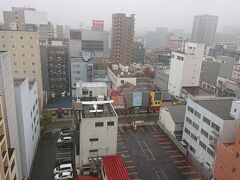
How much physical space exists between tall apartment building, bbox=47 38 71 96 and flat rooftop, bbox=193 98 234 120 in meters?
31.2

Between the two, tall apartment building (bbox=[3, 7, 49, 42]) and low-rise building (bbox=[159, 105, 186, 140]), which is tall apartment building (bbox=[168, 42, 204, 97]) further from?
tall apartment building (bbox=[3, 7, 49, 42])

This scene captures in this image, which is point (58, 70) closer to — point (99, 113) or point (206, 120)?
point (99, 113)

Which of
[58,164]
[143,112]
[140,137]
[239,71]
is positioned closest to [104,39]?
[239,71]

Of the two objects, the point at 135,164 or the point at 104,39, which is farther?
the point at 104,39

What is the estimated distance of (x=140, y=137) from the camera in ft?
119

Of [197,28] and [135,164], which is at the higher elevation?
[197,28]

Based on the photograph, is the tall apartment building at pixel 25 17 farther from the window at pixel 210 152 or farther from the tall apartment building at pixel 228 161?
the tall apartment building at pixel 228 161

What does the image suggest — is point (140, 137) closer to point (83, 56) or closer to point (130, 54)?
point (83, 56)

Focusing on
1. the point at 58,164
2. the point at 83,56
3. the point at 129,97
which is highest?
the point at 83,56

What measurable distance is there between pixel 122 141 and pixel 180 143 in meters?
8.54

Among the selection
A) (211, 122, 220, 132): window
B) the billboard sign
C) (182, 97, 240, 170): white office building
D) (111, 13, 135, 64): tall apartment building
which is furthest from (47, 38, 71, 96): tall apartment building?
(111, 13, 135, 64): tall apartment building

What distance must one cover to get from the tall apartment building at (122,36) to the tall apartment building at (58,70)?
1446 inches

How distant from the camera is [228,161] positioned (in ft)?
73.6

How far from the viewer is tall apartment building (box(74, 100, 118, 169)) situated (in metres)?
25.6
